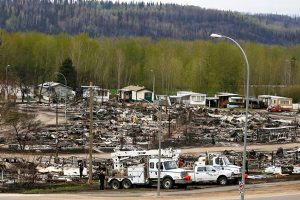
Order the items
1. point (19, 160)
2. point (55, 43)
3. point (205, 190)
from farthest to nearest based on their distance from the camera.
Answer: point (55, 43) < point (19, 160) < point (205, 190)

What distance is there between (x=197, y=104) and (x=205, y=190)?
77920 millimetres

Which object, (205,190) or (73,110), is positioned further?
(73,110)

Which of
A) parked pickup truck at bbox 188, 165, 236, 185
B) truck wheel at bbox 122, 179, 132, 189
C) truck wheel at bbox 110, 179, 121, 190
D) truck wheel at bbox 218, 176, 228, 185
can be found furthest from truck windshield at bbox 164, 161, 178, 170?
truck wheel at bbox 110, 179, 121, 190

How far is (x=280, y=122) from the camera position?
287ft

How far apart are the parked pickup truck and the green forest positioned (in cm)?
8452

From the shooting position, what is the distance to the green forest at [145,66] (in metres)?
135

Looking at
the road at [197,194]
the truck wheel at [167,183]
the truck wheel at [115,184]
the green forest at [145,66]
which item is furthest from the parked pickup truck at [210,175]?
the green forest at [145,66]

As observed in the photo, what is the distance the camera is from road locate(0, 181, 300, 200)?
37.8 m

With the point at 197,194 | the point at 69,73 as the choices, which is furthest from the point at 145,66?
the point at 197,194

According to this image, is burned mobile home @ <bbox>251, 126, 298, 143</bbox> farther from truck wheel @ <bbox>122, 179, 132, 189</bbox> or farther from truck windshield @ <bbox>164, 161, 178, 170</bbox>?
truck wheel @ <bbox>122, 179, 132, 189</bbox>

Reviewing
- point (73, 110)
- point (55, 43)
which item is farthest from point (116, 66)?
point (73, 110)

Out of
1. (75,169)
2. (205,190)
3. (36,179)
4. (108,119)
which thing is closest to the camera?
(205,190)

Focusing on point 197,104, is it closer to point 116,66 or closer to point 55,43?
point 116,66

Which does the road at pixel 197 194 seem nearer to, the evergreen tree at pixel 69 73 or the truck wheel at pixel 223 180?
the truck wheel at pixel 223 180
